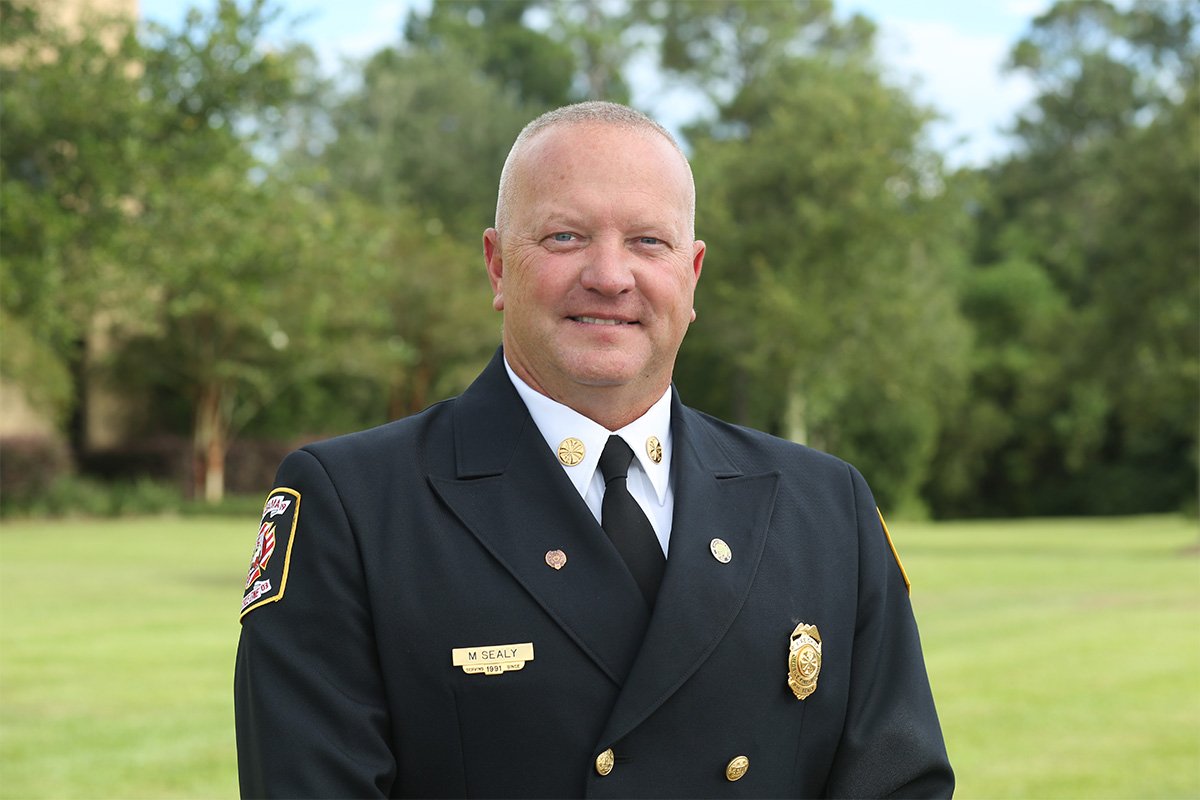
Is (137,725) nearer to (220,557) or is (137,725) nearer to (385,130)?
(220,557)

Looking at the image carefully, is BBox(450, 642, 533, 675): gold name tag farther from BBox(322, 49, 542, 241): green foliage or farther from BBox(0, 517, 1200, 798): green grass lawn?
BBox(322, 49, 542, 241): green foliage

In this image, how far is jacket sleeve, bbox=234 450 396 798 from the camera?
241cm

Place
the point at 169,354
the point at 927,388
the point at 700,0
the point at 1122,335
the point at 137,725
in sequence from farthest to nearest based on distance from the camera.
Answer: the point at 700,0 < the point at 927,388 < the point at 169,354 < the point at 1122,335 < the point at 137,725

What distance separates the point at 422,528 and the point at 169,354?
40.6 meters

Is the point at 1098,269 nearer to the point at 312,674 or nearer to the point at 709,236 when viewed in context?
the point at 709,236

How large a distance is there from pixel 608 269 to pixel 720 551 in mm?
559

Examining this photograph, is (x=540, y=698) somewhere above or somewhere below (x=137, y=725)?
above

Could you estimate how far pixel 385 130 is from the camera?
55688 millimetres

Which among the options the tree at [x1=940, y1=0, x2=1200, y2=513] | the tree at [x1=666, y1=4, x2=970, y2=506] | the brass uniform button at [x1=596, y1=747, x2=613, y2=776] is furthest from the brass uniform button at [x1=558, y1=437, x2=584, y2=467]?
the tree at [x1=666, y1=4, x2=970, y2=506]

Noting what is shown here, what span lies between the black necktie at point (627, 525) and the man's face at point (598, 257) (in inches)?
4.3

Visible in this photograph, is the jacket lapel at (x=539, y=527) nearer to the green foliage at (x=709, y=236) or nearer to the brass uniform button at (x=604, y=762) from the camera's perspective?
the brass uniform button at (x=604, y=762)

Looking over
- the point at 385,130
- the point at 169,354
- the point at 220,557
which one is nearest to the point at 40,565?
the point at 220,557

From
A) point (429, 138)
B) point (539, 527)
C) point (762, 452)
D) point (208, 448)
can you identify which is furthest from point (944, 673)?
point (429, 138)

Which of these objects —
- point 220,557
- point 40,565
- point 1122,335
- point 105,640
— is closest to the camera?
point 105,640
